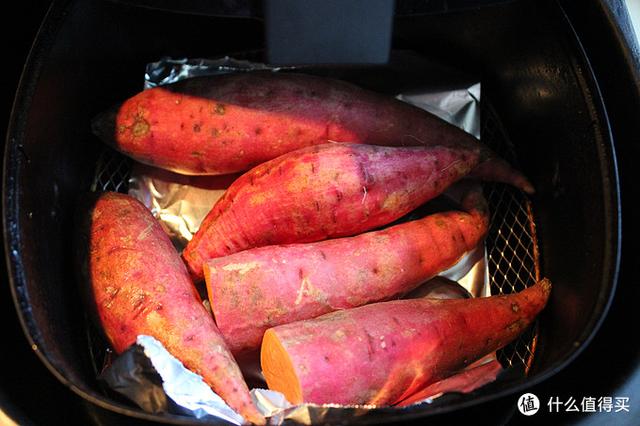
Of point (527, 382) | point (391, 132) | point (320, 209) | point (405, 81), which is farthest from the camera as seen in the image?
point (405, 81)

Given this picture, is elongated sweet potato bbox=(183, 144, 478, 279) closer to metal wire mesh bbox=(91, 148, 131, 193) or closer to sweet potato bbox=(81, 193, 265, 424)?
sweet potato bbox=(81, 193, 265, 424)

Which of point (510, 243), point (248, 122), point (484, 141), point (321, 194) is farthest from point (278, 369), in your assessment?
point (484, 141)

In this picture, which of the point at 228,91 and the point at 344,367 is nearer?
the point at 344,367

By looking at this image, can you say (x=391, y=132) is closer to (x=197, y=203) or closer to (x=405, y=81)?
(x=405, y=81)

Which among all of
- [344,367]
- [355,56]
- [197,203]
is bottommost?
[344,367]

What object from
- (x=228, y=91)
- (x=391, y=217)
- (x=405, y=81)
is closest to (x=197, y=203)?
(x=228, y=91)

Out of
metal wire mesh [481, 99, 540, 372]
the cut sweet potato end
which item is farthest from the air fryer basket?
the cut sweet potato end

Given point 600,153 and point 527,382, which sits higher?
point 600,153
